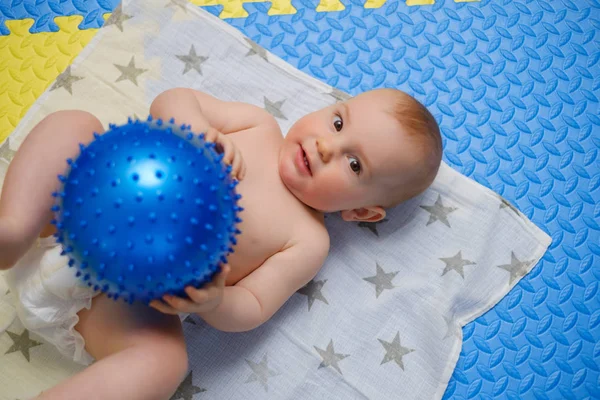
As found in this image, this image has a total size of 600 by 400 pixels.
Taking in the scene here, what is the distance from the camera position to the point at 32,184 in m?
0.91

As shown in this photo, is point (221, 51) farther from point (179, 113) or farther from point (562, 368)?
point (562, 368)

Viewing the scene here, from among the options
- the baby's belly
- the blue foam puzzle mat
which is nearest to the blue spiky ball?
the baby's belly

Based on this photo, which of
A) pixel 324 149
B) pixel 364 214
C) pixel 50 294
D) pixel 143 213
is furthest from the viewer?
pixel 364 214

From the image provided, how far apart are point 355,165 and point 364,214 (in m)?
0.12

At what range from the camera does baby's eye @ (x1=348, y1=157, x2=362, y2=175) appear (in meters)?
1.06

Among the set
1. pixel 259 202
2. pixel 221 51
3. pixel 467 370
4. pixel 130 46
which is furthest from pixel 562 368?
pixel 130 46

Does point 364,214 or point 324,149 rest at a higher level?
point 324,149

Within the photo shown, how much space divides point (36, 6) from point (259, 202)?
733 mm

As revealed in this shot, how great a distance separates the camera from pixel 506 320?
118 centimetres

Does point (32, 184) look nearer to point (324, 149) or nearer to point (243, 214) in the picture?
point (243, 214)

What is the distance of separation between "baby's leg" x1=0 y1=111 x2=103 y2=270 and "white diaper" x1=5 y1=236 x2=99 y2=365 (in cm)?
4

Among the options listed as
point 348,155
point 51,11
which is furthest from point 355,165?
point 51,11

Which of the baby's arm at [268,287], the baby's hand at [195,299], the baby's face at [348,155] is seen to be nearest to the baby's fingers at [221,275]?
the baby's hand at [195,299]

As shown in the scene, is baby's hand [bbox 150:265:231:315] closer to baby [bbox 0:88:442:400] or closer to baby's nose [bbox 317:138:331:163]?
baby [bbox 0:88:442:400]
